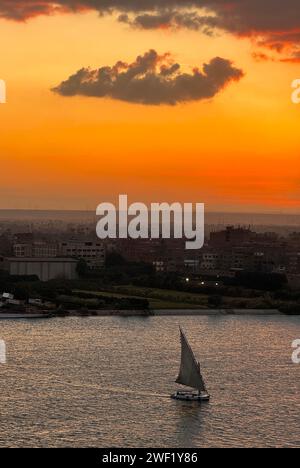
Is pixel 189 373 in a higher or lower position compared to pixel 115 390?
higher

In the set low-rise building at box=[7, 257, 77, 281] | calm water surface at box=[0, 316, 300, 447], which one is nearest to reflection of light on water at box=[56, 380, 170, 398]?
calm water surface at box=[0, 316, 300, 447]

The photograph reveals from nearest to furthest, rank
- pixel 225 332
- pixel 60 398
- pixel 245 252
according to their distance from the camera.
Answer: pixel 60 398
pixel 225 332
pixel 245 252

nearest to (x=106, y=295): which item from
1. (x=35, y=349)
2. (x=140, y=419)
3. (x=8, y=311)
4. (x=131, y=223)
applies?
(x=8, y=311)

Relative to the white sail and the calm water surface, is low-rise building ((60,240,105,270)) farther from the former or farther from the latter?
the white sail

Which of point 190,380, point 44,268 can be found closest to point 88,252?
point 44,268

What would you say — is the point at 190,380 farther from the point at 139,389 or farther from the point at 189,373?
the point at 139,389

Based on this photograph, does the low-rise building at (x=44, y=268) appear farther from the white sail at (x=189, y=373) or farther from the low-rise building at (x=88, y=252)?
the white sail at (x=189, y=373)

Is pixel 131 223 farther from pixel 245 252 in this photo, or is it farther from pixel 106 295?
pixel 106 295

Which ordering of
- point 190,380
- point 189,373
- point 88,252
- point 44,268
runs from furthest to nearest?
point 88,252 < point 44,268 < point 189,373 < point 190,380
